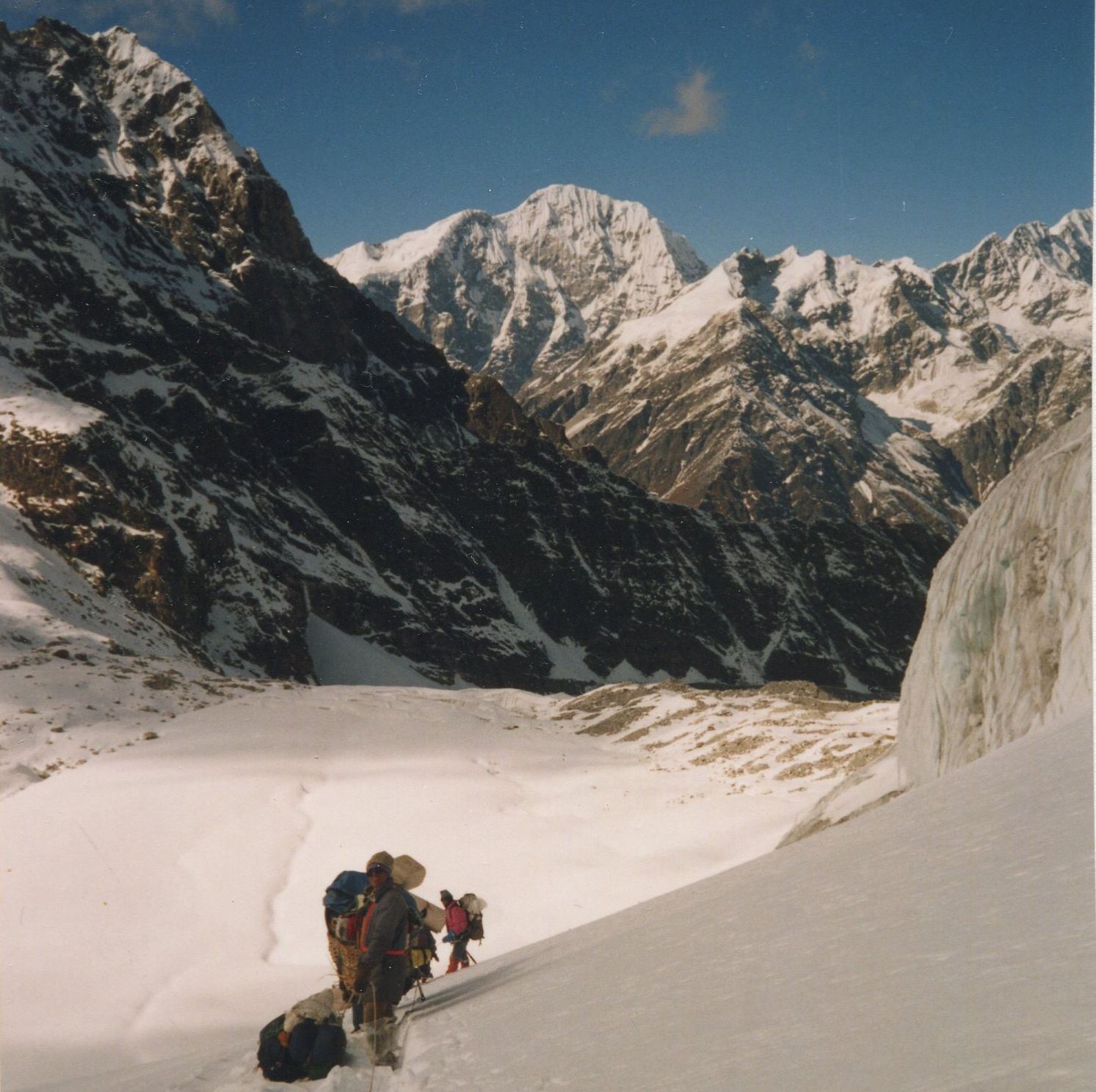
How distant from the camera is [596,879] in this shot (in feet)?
50.4

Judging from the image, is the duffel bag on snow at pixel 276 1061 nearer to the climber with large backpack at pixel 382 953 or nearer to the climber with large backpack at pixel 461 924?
the climber with large backpack at pixel 382 953

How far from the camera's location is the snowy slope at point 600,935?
281 centimetres

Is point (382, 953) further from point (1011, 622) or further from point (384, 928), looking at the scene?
point (1011, 622)

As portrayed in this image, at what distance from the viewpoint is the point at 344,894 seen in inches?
274

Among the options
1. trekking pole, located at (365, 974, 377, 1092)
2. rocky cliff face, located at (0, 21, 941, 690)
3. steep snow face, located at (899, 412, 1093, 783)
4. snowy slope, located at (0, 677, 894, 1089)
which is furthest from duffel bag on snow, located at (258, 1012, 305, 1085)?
rocky cliff face, located at (0, 21, 941, 690)

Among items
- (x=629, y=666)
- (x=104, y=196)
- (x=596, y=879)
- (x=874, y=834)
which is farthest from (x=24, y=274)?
(x=874, y=834)

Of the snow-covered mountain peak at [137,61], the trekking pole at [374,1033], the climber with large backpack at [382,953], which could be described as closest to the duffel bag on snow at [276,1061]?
the trekking pole at [374,1033]

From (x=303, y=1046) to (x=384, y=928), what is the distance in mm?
895

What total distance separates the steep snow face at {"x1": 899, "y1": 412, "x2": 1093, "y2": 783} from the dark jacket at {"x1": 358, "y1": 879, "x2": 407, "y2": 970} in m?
4.93

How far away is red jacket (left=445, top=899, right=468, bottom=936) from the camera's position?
35.0 ft

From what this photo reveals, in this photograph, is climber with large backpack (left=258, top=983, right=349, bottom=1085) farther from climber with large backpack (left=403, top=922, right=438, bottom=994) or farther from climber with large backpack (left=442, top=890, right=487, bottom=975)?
climber with large backpack (left=442, top=890, right=487, bottom=975)

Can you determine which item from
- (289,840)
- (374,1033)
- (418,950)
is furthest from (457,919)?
(289,840)

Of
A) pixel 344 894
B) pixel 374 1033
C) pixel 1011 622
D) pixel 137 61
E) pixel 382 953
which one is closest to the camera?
pixel 374 1033

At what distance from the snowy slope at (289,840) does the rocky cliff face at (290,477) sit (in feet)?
133
